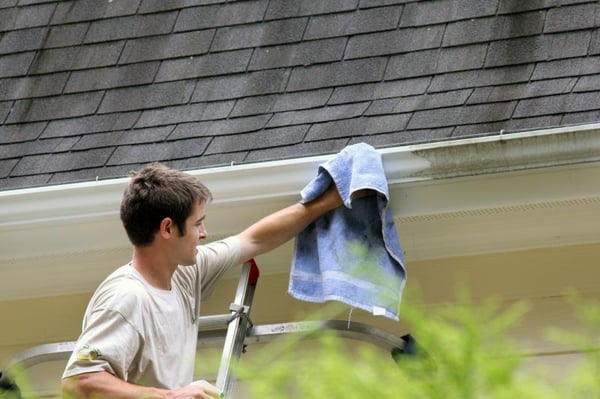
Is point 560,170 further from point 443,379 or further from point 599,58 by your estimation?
point 443,379

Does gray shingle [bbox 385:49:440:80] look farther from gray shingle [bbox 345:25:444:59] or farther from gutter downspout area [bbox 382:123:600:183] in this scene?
gutter downspout area [bbox 382:123:600:183]

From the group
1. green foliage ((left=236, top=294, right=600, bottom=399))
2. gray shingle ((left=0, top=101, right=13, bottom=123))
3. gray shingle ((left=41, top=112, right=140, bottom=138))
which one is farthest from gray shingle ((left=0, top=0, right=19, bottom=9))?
green foliage ((left=236, top=294, right=600, bottom=399))

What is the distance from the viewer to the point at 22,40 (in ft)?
16.7

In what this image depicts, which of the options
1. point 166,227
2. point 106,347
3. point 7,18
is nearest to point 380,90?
point 166,227

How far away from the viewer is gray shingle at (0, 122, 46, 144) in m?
4.70

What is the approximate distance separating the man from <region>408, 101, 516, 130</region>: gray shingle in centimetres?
43

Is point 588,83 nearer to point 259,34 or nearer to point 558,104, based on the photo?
point 558,104

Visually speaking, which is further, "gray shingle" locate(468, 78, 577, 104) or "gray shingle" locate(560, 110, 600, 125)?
"gray shingle" locate(468, 78, 577, 104)

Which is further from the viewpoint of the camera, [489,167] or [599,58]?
[599,58]

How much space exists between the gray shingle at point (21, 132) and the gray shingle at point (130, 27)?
1.51 feet

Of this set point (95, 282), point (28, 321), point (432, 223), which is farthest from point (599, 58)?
point (28, 321)

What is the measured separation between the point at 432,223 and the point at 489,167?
12.1 inches

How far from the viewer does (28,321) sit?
4.59 meters

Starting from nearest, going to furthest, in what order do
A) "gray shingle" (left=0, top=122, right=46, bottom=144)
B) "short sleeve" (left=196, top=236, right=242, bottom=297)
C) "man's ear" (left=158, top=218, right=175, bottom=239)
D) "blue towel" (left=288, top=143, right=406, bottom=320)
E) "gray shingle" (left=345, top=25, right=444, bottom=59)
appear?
"man's ear" (left=158, top=218, right=175, bottom=239)
"blue towel" (left=288, top=143, right=406, bottom=320)
"short sleeve" (left=196, top=236, right=242, bottom=297)
"gray shingle" (left=345, top=25, right=444, bottom=59)
"gray shingle" (left=0, top=122, right=46, bottom=144)
